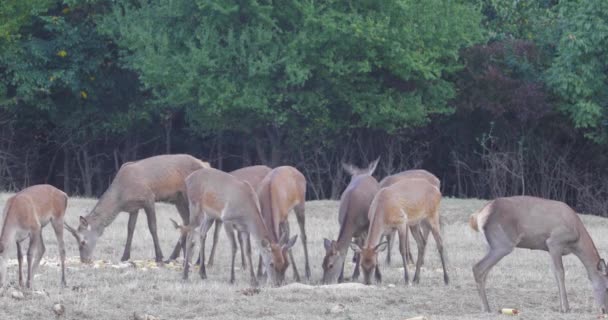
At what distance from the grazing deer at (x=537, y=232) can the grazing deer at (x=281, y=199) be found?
129 inches

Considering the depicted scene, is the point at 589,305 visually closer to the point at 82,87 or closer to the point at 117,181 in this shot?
the point at 117,181

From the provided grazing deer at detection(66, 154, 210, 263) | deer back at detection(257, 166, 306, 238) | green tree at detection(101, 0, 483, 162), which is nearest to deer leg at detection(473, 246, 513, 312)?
deer back at detection(257, 166, 306, 238)

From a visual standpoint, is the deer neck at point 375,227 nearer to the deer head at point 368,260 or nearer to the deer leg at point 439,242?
the deer head at point 368,260

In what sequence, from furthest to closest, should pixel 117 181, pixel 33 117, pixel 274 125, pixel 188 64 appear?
pixel 33 117, pixel 274 125, pixel 188 64, pixel 117 181

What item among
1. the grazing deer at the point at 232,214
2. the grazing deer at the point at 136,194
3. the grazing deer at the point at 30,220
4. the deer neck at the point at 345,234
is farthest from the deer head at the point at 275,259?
the grazing deer at the point at 136,194

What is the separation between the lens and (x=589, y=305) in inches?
555

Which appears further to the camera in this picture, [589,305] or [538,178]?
[538,178]

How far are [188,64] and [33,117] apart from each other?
7743mm

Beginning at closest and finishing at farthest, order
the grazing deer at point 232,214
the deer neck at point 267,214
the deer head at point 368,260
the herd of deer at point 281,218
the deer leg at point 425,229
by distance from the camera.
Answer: the herd of deer at point 281,218 < the deer head at point 368,260 < the grazing deer at point 232,214 < the deer neck at point 267,214 < the deer leg at point 425,229

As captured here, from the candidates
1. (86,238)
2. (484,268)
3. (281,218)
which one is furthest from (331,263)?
(86,238)

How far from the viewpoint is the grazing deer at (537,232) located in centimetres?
1377

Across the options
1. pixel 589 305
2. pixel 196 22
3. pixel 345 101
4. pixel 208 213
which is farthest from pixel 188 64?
pixel 589 305

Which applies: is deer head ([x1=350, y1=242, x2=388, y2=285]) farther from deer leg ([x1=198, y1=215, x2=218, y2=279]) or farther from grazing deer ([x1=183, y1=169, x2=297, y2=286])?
deer leg ([x1=198, y1=215, x2=218, y2=279])

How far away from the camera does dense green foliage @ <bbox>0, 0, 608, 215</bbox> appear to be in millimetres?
30547
